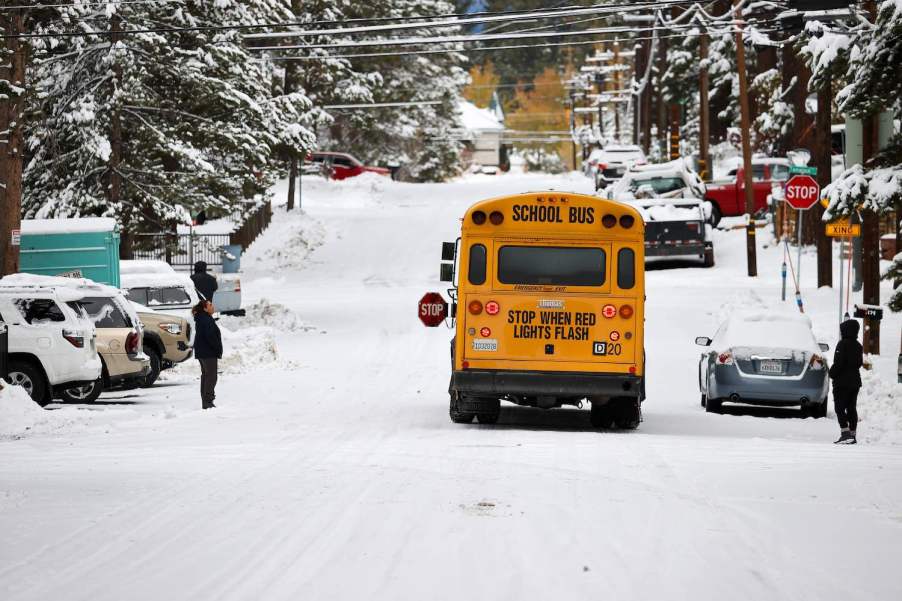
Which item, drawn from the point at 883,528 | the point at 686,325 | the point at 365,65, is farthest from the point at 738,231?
the point at 883,528

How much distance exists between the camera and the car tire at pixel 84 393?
20953 mm

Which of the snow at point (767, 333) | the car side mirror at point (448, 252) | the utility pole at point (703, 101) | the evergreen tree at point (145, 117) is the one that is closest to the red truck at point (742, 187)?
the utility pole at point (703, 101)

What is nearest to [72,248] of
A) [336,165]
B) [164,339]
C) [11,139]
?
[11,139]

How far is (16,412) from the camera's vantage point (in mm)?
17391

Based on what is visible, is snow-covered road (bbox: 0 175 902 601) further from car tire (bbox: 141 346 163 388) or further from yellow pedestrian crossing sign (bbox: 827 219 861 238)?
yellow pedestrian crossing sign (bbox: 827 219 861 238)

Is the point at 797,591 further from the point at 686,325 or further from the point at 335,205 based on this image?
the point at 335,205

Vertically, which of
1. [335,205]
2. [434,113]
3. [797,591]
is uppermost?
[434,113]

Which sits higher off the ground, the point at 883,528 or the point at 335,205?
the point at 335,205

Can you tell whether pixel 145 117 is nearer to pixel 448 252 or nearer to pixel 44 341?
pixel 44 341

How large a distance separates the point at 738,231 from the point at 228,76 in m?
19.7

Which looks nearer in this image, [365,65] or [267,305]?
[267,305]

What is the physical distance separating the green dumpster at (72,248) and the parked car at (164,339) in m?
3.51

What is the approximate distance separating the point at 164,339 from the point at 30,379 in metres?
5.02

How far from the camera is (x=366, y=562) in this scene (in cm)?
895
